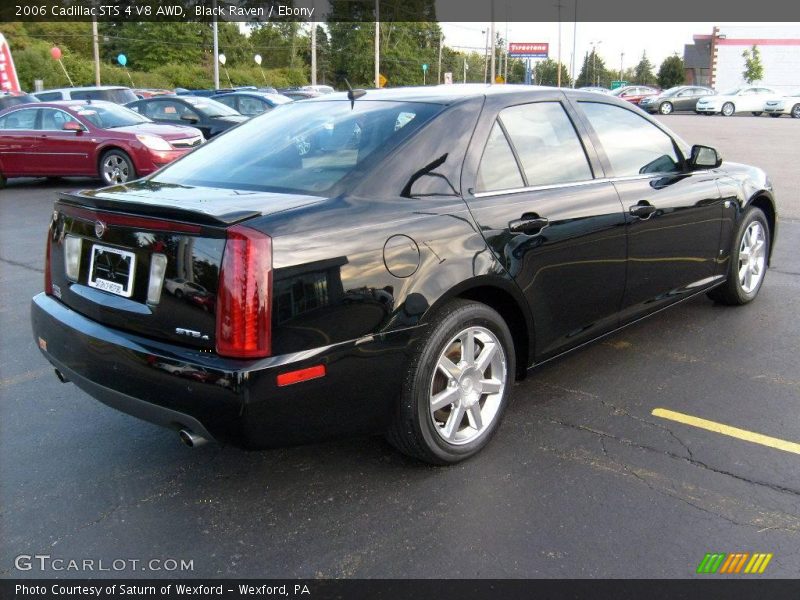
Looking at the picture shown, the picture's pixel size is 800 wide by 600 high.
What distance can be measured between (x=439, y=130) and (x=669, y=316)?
2990 millimetres

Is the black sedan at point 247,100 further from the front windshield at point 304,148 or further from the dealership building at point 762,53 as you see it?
the dealership building at point 762,53

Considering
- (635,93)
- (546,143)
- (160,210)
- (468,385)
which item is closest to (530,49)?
(635,93)

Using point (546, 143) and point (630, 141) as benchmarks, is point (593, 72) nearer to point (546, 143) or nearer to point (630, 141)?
point (630, 141)

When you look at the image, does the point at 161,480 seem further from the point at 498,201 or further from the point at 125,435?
the point at 498,201

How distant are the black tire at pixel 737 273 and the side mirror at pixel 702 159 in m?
0.72

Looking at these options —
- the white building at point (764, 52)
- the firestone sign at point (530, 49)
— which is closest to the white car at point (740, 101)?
the white building at point (764, 52)

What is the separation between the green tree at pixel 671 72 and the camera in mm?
77375

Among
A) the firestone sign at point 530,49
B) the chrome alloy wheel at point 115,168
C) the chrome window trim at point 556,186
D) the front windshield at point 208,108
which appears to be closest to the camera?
the chrome window trim at point 556,186

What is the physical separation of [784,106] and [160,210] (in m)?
40.1

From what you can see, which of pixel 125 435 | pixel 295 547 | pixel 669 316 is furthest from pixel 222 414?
pixel 669 316

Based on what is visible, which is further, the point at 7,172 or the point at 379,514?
the point at 7,172

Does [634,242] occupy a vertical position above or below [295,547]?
above

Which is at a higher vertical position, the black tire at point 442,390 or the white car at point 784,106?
the white car at point 784,106

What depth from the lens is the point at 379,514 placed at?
2957 mm
